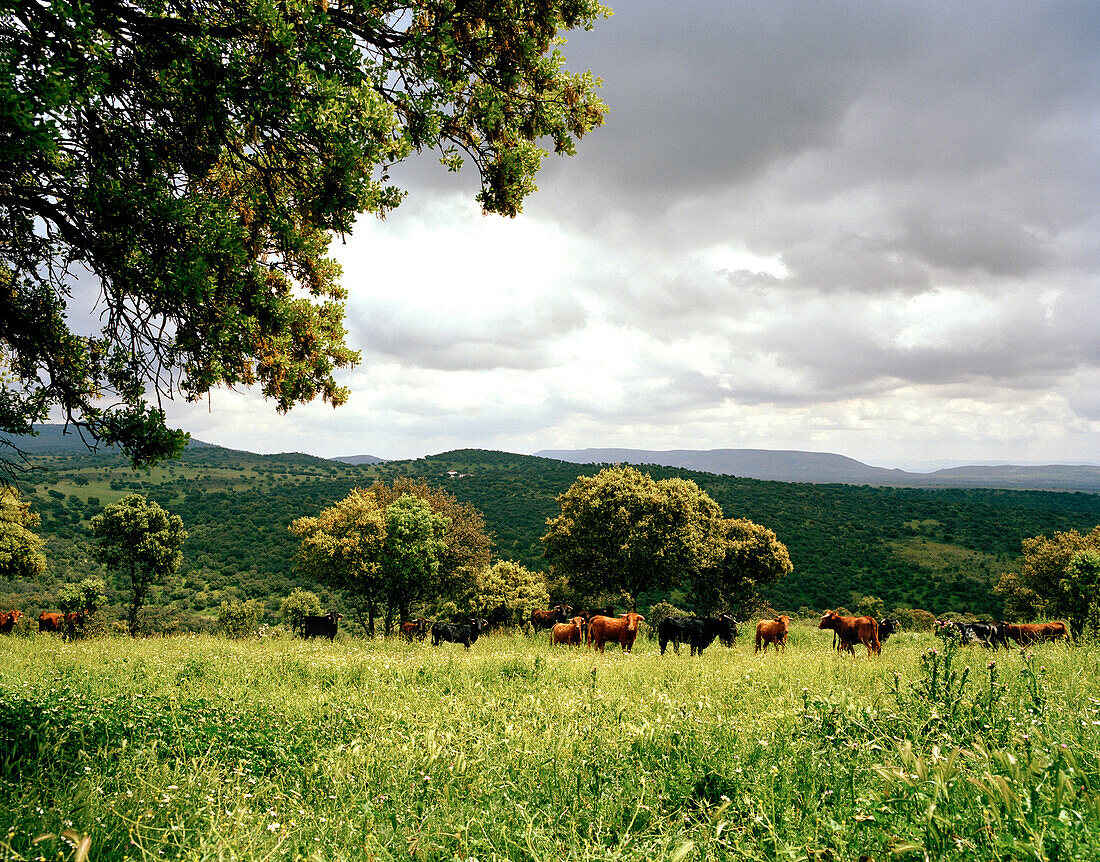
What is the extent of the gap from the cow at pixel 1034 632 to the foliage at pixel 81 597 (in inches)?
1859

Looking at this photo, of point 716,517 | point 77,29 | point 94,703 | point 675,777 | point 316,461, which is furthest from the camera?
point 316,461

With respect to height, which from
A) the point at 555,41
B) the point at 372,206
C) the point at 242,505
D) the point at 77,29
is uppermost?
the point at 555,41

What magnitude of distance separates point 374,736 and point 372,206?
6.45 meters

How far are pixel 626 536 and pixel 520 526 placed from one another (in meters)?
43.4

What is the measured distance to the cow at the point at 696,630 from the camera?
16156 mm

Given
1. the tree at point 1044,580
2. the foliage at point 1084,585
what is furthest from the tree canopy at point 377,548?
the tree at point 1044,580

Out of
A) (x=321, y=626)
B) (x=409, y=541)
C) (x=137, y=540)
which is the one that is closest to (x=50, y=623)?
(x=137, y=540)

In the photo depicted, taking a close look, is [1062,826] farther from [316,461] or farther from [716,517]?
[316,461]

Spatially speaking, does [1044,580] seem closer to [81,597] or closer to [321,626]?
[321,626]

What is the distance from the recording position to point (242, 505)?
77.6 meters

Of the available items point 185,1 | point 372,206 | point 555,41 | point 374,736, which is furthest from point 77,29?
point 374,736

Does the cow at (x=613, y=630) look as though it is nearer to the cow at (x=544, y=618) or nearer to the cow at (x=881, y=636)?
the cow at (x=881, y=636)

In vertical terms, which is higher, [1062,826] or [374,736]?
[1062,826]

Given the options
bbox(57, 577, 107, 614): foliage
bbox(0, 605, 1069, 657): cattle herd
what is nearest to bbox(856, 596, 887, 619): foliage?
bbox(0, 605, 1069, 657): cattle herd
